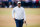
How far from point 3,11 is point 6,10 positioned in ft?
0.36

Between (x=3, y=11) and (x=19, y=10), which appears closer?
(x=19, y=10)

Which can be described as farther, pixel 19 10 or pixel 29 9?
pixel 29 9

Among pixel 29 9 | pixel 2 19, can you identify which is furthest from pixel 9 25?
pixel 29 9

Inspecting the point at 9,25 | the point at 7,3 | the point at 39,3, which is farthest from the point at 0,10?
the point at 39,3

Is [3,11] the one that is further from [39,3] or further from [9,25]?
[39,3]

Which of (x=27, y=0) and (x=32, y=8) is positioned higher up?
(x=27, y=0)

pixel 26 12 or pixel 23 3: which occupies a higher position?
pixel 23 3

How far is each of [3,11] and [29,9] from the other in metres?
0.87

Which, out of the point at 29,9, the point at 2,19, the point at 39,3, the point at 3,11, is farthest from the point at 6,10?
the point at 39,3

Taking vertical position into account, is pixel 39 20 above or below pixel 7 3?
below

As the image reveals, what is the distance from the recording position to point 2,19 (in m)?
3.79

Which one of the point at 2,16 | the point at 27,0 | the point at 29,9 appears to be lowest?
the point at 2,16

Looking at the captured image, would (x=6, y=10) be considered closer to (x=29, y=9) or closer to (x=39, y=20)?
(x=29, y=9)

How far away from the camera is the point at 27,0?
364cm
